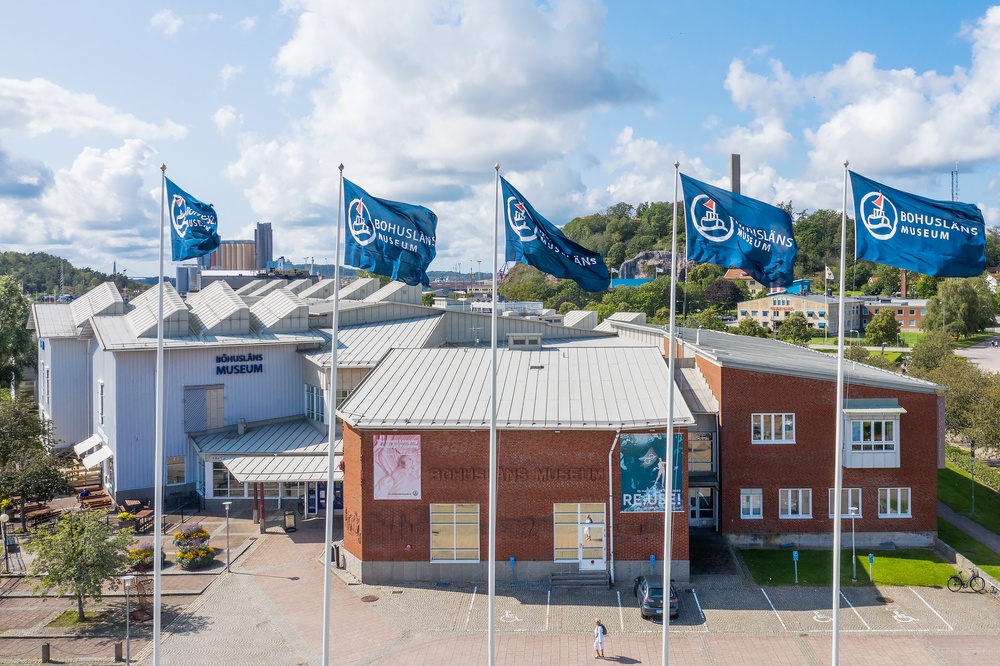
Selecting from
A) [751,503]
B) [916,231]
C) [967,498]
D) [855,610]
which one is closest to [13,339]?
[751,503]

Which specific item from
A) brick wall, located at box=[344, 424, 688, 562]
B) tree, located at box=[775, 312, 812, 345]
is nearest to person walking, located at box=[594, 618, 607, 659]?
brick wall, located at box=[344, 424, 688, 562]

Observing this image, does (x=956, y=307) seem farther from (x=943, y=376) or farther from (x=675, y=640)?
(x=675, y=640)

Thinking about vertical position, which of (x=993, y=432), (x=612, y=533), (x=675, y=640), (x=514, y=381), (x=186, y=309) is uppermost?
(x=186, y=309)

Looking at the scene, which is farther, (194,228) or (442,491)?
(442,491)

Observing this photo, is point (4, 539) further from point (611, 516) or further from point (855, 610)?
point (855, 610)

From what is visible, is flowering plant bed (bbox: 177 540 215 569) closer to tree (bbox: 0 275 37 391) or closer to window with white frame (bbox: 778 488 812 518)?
window with white frame (bbox: 778 488 812 518)

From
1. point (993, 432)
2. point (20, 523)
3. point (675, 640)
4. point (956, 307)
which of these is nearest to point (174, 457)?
point (20, 523)

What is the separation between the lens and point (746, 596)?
30.1 m

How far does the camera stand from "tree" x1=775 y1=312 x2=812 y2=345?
11375cm

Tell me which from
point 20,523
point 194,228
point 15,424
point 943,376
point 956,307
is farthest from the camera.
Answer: point 956,307

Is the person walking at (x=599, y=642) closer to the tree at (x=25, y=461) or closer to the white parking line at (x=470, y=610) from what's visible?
the white parking line at (x=470, y=610)

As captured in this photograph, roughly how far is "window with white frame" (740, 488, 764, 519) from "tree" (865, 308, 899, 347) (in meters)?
87.0

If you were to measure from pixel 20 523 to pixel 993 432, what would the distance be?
53.2 m

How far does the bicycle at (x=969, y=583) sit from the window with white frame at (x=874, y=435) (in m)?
6.16
